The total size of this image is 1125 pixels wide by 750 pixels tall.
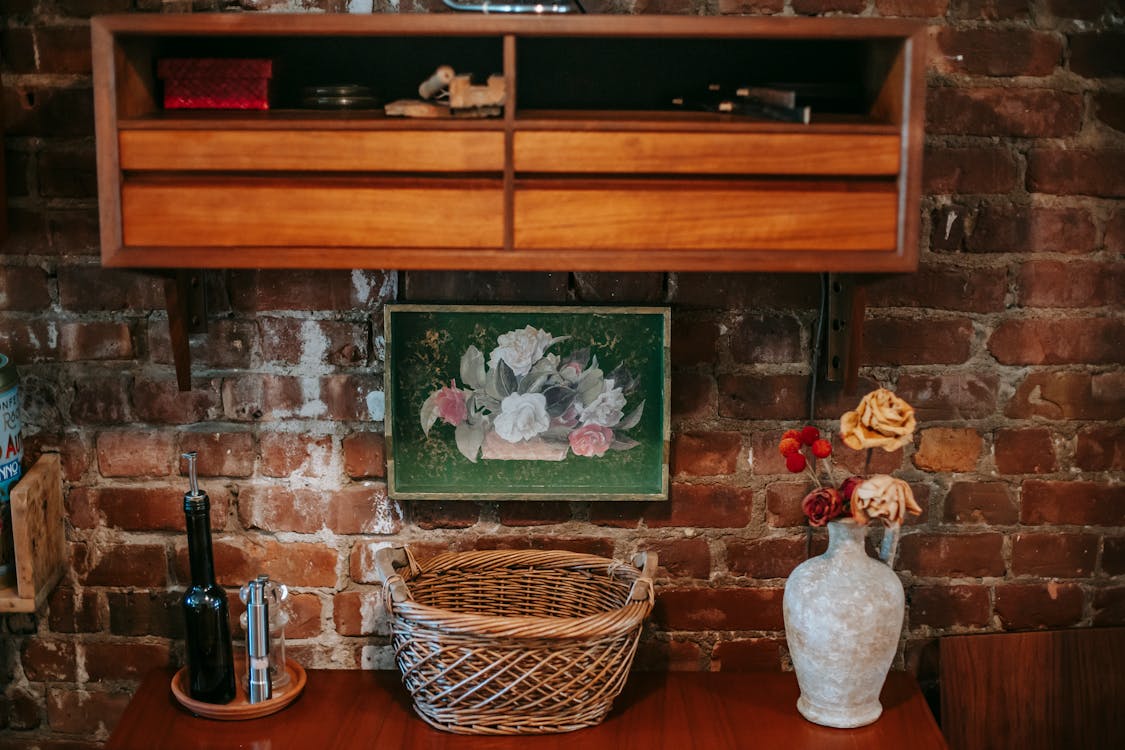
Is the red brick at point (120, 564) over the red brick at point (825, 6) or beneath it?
beneath

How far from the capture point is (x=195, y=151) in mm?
1384

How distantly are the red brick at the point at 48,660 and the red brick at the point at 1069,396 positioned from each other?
1.63 m

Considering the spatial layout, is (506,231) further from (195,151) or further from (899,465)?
(899,465)

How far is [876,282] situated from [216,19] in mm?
993

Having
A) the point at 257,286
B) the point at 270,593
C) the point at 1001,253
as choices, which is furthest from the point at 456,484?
the point at 1001,253

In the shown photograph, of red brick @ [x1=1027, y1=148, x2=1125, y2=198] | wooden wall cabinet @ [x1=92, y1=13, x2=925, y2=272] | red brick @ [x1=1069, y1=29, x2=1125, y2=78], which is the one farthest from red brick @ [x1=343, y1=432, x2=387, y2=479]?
red brick @ [x1=1069, y1=29, x2=1125, y2=78]

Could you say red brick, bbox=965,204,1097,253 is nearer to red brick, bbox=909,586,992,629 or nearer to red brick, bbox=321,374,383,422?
red brick, bbox=909,586,992,629

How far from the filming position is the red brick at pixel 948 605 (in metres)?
1.81

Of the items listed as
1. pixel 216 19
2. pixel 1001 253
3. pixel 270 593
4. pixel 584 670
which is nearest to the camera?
pixel 216 19

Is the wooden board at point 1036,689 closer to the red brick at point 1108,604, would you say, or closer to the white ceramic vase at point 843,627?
the red brick at point 1108,604

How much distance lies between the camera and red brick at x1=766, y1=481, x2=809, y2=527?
179 centimetres

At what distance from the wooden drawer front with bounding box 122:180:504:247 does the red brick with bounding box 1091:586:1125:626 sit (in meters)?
1.22

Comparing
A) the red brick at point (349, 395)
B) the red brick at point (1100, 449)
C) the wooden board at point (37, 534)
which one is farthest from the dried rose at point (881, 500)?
the wooden board at point (37, 534)

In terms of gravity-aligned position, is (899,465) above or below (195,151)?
below
